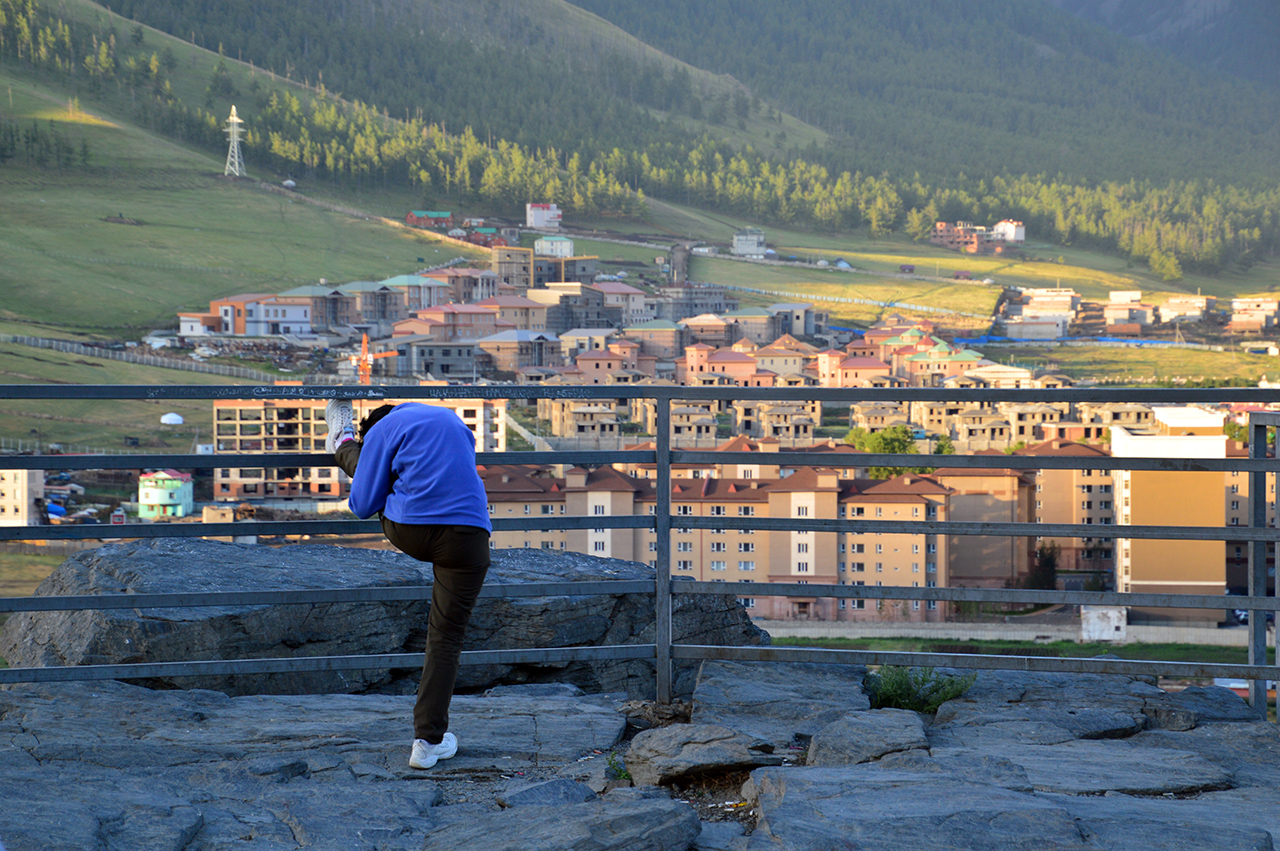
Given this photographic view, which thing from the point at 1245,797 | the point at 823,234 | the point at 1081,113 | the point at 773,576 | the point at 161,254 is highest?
the point at 1081,113

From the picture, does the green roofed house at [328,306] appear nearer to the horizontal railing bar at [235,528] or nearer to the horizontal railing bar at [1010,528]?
the horizontal railing bar at [235,528]

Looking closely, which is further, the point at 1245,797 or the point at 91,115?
the point at 91,115

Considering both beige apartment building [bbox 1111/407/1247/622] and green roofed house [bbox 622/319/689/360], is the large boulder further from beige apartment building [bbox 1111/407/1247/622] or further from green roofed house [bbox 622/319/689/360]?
green roofed house [bbox 622/319/689/360]

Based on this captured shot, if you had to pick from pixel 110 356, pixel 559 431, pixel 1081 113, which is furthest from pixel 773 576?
pixel 1081 113

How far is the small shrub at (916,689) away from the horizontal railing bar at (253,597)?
2.65 feet

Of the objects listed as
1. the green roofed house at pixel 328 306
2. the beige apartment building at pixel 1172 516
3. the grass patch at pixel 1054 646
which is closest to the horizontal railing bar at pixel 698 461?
the beige apartment building at pixel 1172 516

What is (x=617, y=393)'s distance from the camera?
9.53 feet

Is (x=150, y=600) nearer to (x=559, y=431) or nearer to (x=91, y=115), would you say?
(x=559, y=431)

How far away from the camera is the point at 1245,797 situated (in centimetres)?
234

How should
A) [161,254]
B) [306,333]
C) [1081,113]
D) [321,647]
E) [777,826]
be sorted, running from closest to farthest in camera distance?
1. [777,826]
2. [321,647]
3. [306,333]
4. [161,254]
5. [1081,113]

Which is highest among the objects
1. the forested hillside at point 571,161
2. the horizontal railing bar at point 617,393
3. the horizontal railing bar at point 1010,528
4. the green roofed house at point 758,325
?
the forested hillside at point 571,161

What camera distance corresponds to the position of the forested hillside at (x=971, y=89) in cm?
13888

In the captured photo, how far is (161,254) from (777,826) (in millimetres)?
73041

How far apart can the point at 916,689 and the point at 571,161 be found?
109m
